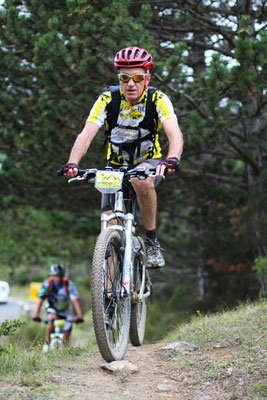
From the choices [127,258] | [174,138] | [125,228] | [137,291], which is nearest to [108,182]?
[125,228]

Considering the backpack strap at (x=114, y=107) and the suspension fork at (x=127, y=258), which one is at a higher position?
the backpack strap at (x=114, y=107)

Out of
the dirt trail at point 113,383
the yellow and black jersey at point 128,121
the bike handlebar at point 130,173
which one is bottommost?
the dirt trail at point 113,383

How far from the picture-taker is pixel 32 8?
24.9 ft

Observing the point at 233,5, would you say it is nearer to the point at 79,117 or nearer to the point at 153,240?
the point at 79,117

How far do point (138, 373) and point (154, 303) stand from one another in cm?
1013

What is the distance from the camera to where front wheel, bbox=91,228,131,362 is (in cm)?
360

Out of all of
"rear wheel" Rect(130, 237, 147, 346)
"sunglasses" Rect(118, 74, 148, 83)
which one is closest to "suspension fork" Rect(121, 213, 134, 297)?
"rear wheel" Rect(130, 237, 147, 346)

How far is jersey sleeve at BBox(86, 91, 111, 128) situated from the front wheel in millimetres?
1087

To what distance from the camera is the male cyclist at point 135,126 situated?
4.30 metres

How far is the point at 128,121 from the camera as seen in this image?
4551 millimetres

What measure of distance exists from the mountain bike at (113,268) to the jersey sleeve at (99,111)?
1.65 feet

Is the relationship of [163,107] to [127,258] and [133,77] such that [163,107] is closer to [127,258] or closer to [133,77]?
[133,77]

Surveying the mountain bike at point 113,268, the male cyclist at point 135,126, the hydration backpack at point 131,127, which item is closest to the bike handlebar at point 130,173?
the mountain bike at point 113,268

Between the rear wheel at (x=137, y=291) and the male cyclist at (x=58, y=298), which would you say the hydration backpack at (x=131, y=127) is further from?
the male cyclist at (x=58, y=298)
